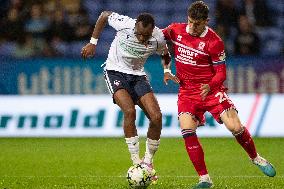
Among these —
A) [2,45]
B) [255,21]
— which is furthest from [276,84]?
[2,45]

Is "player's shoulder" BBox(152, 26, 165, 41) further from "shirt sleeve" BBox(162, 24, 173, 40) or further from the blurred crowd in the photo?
the blurred crowd

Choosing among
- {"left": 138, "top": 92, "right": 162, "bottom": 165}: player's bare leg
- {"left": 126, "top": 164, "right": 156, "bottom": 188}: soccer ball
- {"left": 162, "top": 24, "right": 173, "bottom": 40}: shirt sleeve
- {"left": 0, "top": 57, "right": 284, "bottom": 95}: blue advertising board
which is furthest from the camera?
{"left": 0, "top": 57, "right": 284, "bottom": 95}: blue advertising board

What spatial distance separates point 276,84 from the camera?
16672 millimetres

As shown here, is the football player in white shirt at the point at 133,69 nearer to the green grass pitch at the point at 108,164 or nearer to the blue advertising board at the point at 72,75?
the green grass pitch at the point at 108,164

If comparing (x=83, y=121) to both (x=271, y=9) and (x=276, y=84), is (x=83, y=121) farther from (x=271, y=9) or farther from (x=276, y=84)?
(x=271, y=9)

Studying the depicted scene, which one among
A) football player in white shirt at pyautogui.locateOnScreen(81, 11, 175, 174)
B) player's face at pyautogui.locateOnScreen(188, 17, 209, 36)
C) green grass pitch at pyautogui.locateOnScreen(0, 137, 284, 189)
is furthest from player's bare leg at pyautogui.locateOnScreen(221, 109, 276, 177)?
player's face at pyautogui.locateOnScreen(188, 17, 209, 36)

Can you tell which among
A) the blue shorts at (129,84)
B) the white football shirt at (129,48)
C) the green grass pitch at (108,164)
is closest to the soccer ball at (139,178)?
the green grass pitch at (108,164)

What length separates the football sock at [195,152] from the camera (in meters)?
9.50

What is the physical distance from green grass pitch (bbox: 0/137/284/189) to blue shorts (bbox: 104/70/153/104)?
100 cm

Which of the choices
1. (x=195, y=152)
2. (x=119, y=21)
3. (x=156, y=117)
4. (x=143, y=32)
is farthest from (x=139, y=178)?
(x=119, y=21)

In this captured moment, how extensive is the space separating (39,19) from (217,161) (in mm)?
6833

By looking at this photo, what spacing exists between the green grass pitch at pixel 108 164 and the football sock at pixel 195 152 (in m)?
0.25

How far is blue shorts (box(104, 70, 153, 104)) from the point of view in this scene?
33.5 feet

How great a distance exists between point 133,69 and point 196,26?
105cm
